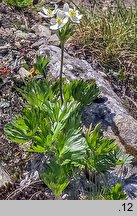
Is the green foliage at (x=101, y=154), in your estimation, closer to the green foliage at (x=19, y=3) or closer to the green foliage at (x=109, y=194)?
the green foliage at (x=109, y=194)

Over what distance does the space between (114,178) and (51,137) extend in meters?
0.58

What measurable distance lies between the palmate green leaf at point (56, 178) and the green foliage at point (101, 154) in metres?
0.21

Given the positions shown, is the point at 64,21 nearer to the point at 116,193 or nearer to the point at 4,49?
the point at 116,193

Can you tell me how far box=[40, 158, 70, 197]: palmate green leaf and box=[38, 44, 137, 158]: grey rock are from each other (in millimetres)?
717

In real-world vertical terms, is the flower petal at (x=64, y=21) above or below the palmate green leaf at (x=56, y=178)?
above

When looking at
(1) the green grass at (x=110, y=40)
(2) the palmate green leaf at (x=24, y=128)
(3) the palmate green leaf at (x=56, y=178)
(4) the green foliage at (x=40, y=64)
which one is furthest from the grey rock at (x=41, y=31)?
(3) the palmate green leaf at (x=56, y=178)

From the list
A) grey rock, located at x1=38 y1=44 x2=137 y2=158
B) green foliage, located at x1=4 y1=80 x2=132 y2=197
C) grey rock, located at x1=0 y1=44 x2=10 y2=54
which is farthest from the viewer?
grey rock, located at x1=0 y1=44 x2=10 y2=54

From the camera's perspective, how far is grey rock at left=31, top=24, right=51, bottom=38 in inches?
199

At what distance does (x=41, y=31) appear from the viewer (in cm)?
511

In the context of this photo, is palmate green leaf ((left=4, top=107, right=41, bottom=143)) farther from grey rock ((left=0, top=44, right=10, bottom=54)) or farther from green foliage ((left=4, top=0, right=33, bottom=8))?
green foliage ((left=4, top=0, right=33, bottom=8))

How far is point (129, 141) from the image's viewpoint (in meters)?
3.70

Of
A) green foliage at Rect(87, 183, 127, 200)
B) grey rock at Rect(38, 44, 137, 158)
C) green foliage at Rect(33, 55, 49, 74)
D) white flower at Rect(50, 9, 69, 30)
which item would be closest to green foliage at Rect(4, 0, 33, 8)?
grey rock at Rect(38, 44, 137, 158)

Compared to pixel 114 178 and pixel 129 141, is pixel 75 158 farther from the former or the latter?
pixel 129 141

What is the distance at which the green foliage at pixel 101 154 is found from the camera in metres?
3.22
